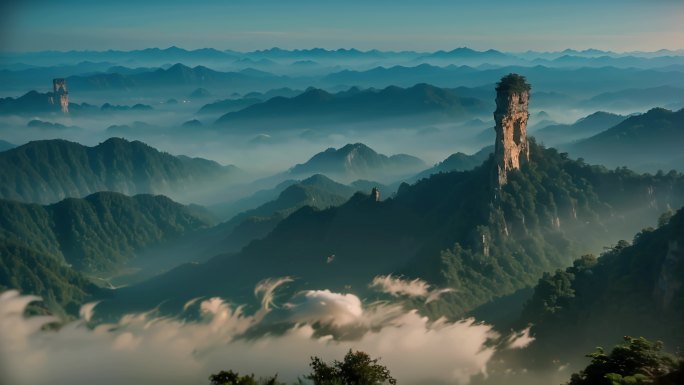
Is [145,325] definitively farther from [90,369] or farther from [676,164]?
[676,164]

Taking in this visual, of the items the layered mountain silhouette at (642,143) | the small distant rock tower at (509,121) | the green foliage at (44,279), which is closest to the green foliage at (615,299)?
the small distant rock tower at (509,121)

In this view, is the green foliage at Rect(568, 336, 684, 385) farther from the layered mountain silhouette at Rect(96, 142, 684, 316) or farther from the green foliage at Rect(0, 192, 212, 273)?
the green foliage at Rect(0, 192, 212, 273)

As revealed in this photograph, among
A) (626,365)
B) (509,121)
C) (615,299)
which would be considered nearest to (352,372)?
(626,365)

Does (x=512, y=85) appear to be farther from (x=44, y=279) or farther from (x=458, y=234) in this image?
(x=44, y=279)

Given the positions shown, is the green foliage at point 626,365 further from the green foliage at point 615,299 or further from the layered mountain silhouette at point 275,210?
the layered mountain silhouette at point 275,210

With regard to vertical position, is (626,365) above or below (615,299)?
below

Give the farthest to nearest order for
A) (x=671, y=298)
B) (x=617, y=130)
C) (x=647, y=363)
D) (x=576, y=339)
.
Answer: (x=617, y=130), (x=576, y=339), (x=671, y=298), (x=647, y=363)

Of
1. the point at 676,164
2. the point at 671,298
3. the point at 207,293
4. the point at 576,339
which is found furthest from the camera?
the point at 676,164

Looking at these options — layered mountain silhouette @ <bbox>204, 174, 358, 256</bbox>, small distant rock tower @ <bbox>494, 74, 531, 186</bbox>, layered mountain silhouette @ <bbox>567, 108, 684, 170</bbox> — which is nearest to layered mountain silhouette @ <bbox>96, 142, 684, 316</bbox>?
small distant rock tower @ <bbox>494, 74, 531, 186</bbox>

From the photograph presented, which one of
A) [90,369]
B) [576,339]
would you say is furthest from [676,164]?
[90,369]
